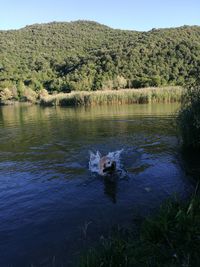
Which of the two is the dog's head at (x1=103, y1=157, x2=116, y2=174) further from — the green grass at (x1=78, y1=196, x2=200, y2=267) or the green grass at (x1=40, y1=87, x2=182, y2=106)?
the green grass at (x1=40, y1=87, x2=182, y2=106)

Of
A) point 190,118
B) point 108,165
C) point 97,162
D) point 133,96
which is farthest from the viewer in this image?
point 133,96

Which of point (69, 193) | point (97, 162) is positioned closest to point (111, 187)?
point (69, 193)

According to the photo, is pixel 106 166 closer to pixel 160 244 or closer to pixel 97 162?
pixel 97 162

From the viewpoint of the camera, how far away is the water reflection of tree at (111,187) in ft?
30.0

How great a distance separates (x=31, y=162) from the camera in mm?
13883

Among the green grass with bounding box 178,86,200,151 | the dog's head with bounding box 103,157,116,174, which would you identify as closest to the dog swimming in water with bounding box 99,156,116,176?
the dog's head with bounding box 103,157,116,174

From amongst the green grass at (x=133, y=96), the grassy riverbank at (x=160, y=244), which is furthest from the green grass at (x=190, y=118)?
the green grass at (x=133, y=96)

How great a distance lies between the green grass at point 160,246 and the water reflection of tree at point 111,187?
2726 mm

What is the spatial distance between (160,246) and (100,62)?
83.6 meters

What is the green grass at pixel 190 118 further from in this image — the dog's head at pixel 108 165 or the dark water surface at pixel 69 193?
the dog's head at pixel 108 165

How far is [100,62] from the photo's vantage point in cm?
8569

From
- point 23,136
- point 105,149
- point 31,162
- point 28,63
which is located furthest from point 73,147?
point 28,63

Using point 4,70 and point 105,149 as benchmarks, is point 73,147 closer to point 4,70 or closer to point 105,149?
point 105,149

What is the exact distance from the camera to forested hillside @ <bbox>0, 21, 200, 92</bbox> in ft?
238
